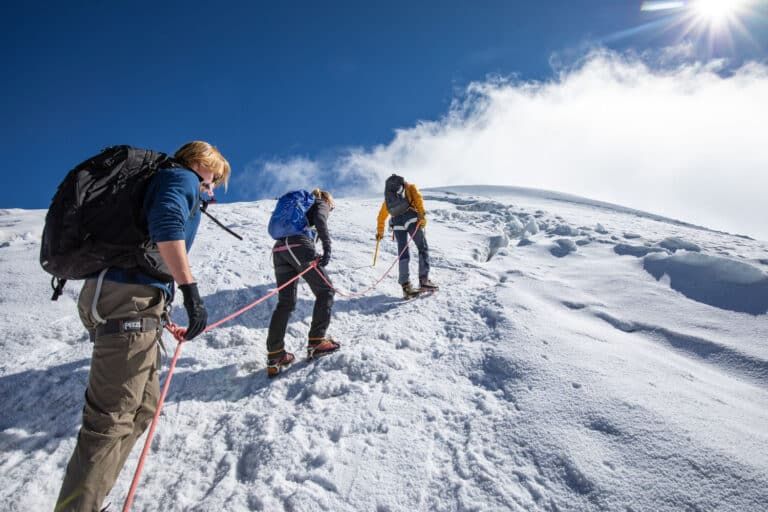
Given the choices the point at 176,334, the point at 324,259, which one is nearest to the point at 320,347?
the point at 324,259

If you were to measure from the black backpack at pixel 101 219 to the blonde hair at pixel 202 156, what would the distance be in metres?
0.30

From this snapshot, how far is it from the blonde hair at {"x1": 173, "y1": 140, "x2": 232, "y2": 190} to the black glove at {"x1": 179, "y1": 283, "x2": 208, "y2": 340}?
0.84 m

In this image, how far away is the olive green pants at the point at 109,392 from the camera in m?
1.82

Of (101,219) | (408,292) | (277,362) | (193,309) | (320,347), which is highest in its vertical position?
(101,219)

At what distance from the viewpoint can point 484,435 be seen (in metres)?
2.55

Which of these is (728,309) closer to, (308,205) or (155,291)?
(308,205)

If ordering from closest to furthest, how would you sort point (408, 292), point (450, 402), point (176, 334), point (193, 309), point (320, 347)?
1. point (193, 309)
2. point (176, 334)
3. point (450, 402)
4. point (320, 347)
5. point (408, 292)

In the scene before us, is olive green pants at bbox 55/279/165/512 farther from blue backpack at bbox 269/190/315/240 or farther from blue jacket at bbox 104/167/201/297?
blue backpack at bbox 269/190/315/240

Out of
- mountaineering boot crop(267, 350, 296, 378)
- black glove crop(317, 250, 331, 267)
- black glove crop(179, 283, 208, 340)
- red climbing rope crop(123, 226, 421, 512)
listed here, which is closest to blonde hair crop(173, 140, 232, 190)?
black glove crop(179, 283, 208, 340)

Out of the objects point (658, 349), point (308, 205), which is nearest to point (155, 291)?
point (308, 205)

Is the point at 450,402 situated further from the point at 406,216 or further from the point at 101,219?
the point at 406,216

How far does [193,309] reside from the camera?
6.86ft

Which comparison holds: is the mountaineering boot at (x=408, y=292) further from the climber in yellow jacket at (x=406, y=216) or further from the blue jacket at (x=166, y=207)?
the blue jacket at (x=166, y=207)

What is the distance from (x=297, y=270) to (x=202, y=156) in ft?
6.08
